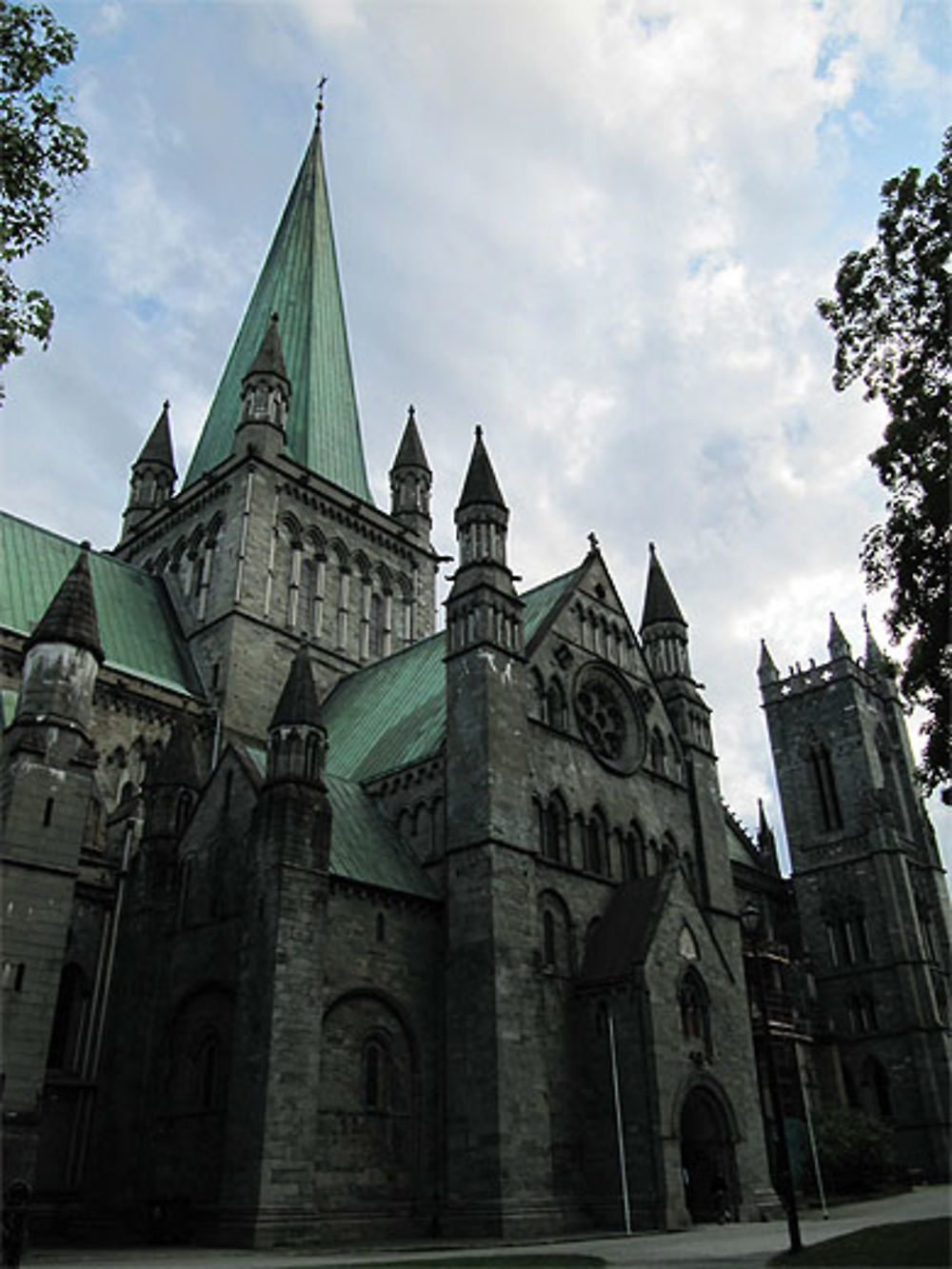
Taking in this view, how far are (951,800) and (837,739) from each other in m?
42.1

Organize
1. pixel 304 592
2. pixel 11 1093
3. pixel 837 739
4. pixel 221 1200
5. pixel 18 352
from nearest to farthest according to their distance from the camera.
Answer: pixel 18 352 < pixel 11 1093 < pixel 221 1200 < pixel 304 592 < pixel 837 739

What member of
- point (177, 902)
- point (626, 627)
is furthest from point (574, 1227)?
point (626, 627)

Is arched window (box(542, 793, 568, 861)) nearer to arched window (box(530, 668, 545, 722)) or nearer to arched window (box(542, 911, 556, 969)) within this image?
arched window (box(542, 911, 556, 969))

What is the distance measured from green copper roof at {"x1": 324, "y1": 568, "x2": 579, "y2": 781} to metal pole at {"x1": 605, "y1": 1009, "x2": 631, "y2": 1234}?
9255mm

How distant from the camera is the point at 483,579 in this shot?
Answer: 3225 centimetres

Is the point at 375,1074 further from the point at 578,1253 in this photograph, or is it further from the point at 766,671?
the point at 766,671

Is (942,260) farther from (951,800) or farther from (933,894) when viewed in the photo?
(933,894)

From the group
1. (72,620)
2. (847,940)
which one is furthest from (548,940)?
(847,940)

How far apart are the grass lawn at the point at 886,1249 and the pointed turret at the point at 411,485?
38.9 m

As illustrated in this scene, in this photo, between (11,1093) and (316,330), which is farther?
(316,330)

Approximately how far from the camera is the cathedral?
77.4ft

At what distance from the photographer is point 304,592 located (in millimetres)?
46094

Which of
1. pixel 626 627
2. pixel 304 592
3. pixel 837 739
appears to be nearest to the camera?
pixel 626 627

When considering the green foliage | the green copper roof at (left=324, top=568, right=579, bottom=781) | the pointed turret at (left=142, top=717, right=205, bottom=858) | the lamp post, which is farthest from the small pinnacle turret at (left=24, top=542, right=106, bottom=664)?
the green foliage
